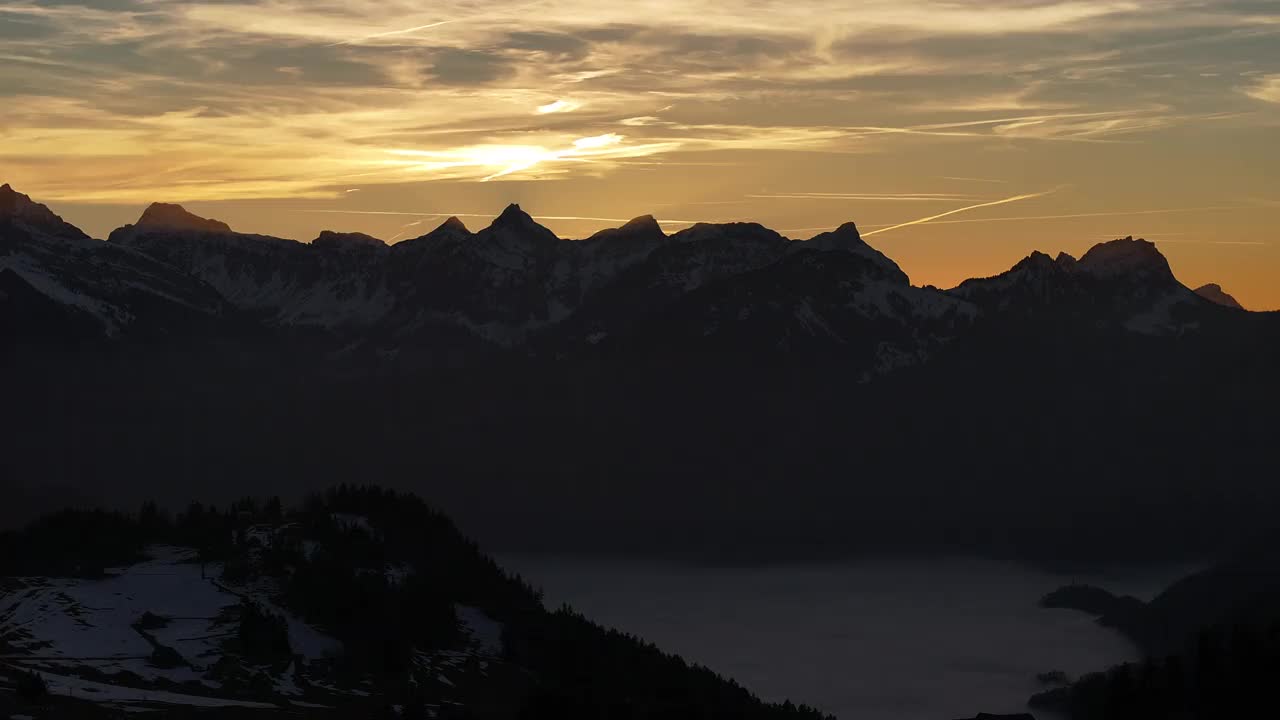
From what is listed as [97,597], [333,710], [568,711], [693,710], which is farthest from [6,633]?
[693,710]

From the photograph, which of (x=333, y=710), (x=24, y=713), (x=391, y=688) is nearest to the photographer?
(x=24, y=713)

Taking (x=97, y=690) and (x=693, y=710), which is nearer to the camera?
(x=97, y=690)

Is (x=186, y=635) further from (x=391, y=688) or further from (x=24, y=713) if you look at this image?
(x=24, y=713)

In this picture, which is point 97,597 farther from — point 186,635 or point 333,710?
point 333,710

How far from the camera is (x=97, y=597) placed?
198500 mm

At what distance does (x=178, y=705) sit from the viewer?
166 m

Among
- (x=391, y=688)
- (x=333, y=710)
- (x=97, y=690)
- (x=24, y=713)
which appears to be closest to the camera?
(x=24, y=713)

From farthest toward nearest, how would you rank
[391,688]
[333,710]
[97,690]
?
[391,688] < [333,710] < [97,690]

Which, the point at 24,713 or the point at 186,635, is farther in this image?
the point at 186,635

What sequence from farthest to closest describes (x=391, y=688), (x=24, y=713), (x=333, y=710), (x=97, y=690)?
(x=391, y=688), (x=333, y=710), (x=97, y=690), (x=24, y=713)

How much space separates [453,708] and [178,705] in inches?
1135

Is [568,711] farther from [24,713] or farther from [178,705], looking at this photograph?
[24,713]

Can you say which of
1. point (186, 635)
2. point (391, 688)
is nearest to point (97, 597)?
point (186, 635)

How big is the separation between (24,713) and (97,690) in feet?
47.9
